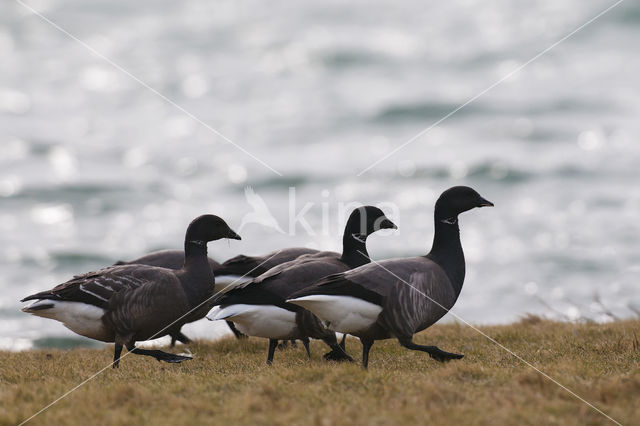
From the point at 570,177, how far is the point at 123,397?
30039 mm

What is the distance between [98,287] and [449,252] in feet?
14.9

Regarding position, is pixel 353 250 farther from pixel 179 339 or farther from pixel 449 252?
pixel 179 339

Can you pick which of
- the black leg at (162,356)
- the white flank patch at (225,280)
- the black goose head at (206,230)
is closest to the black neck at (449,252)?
the black goose head at (206,230)

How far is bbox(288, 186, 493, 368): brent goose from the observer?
953 cm

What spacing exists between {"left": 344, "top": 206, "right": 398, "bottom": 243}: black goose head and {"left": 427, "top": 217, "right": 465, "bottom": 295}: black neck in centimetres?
85

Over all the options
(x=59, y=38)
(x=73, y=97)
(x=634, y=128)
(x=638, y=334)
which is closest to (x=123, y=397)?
(x=638, y=334)

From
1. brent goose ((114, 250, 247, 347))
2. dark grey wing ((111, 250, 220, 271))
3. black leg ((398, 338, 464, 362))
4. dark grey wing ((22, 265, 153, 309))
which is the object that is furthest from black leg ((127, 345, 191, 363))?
black leg ((398, 338, 464, 362))

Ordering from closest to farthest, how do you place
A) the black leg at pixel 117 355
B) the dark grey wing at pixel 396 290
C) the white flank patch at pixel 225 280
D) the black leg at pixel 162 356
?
the dark grey wing at pixel 396 290 < the black leg at pixel 162 356 < the black leg at pixel 117 355 < the white flank patch at pixel 225 280

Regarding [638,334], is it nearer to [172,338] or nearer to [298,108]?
[172,338]

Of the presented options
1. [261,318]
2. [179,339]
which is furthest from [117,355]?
[179,339]

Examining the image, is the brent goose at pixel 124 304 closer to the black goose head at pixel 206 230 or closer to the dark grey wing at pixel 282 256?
the black goose head at pixel 206 230

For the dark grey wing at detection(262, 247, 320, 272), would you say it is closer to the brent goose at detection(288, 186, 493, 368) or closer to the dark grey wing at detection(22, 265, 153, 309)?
the dark grey wing at detection(22, 265, 153, 309)

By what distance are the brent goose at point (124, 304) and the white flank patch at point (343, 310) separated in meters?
1.86

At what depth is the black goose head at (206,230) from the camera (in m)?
11.3
